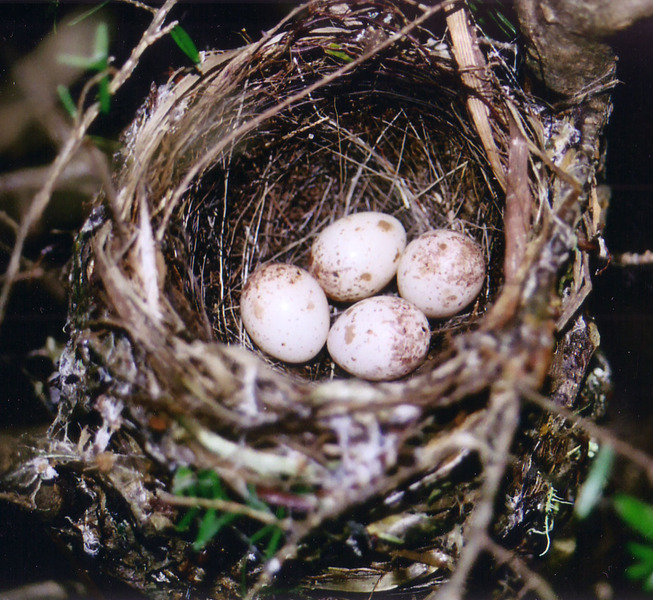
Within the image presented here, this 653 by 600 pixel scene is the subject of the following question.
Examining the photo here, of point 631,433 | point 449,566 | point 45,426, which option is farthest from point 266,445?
point 631,433

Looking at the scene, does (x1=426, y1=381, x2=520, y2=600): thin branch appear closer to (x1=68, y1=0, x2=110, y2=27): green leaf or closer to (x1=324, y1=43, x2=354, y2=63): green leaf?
(x1=324, y1=43, x2=354, y2=63): green leaf

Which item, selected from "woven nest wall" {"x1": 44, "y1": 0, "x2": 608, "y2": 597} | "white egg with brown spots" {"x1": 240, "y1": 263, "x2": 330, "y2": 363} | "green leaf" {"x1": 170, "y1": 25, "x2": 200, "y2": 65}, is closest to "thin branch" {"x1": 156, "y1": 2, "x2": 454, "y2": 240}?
"woven nest wall" {"x1": 44, "y1": 0, "x2": 608, "y2": 597}

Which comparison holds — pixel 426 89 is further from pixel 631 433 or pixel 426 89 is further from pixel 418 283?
pixel 631 433

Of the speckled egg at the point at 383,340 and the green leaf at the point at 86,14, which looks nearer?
the green leaf at the point at 86,14

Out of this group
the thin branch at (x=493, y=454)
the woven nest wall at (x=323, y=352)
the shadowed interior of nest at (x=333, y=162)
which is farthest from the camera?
the shadowed interior of nest at (x=333, y=162)

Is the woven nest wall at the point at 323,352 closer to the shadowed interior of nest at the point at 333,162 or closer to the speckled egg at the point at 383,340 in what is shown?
the shadowed interior of nest at the point at 333,162

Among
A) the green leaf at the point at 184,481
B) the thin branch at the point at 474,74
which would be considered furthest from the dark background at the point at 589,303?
the green leaf at the point at 184,481

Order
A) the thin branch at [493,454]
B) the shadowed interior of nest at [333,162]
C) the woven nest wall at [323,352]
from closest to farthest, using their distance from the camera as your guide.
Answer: the thin branch at [493,454]
the woven nest wall at [323,352]
the shadowed interior of nest at [333,162]
